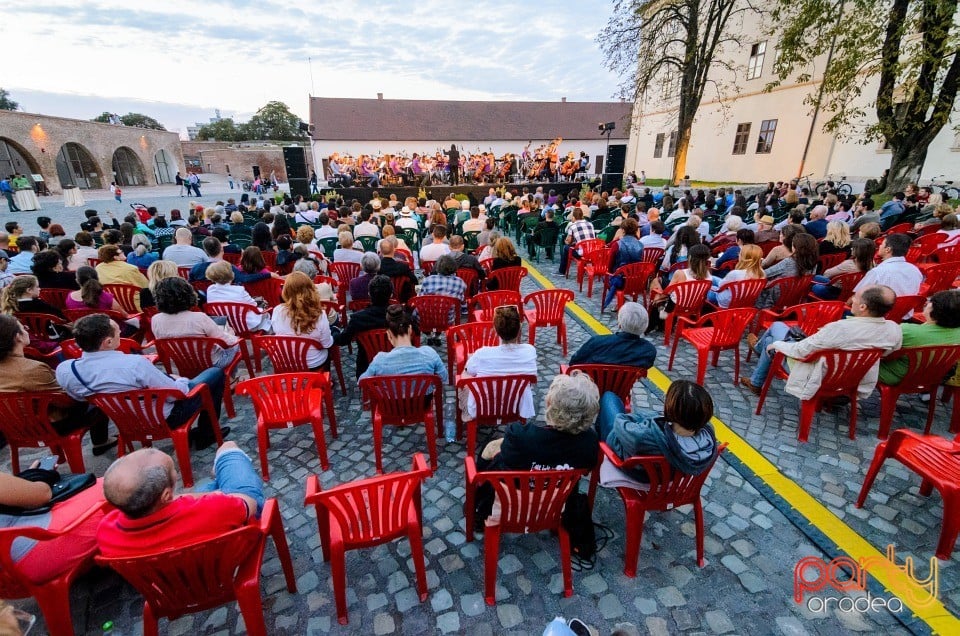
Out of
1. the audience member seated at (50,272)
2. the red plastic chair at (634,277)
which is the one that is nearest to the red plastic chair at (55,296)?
the audience member seated at (50,272)

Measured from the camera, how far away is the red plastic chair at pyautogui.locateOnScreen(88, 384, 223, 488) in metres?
2.55

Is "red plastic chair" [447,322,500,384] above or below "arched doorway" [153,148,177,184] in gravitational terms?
below

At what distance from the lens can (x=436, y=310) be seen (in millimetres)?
4363

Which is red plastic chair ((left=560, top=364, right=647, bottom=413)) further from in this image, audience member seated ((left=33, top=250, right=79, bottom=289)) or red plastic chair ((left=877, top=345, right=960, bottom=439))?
audience member seated ((left=33, top=250, right=79, bottom=289))

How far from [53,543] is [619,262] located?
5.81 m

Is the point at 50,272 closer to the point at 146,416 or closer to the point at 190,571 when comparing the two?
the point at 146,416

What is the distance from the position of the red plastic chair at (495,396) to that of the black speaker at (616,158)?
16.5m

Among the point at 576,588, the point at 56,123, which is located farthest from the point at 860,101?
the point at 56,123

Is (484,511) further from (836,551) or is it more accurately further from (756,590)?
(836,551)

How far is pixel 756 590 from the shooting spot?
83.2 inches

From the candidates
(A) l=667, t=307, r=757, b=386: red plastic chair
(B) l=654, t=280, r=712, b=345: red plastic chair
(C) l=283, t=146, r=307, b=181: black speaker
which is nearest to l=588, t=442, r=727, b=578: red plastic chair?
(A) l=667, t=307, r=757, b=386: red plastic chair

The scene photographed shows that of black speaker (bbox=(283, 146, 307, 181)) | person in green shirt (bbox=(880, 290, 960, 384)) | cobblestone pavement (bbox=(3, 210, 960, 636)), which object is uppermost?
black speaker (bbox=(283, 146, 307, 181))

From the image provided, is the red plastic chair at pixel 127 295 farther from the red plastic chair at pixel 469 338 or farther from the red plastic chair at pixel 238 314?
the red plastic chair at pixel 469 338

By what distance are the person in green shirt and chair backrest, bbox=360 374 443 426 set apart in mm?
3194
